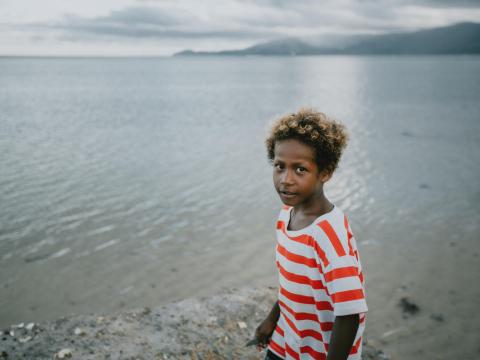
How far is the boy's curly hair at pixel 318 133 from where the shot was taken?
2137 mm

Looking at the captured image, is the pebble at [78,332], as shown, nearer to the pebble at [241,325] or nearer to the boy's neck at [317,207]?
the pebble at [241,325]

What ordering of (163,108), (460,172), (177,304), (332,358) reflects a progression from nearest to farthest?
(332,358)
(177,304)
(460,172)
(163,108)

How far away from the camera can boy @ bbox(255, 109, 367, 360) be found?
1.88 meters

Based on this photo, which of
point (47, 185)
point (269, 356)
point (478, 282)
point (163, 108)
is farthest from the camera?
point (163, 108)

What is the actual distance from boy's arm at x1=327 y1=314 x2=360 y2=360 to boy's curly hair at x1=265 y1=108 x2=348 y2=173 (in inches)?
32.6

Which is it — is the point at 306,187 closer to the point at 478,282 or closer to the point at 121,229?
the point at 478,282

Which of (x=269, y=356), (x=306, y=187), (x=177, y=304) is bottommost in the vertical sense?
(x=177, y=304)

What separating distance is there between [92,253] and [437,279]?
6.54 metres

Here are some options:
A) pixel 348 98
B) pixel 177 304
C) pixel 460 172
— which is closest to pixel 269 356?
pixel 177 304

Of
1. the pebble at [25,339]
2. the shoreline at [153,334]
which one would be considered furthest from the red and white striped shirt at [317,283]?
the pebble at [25,339]

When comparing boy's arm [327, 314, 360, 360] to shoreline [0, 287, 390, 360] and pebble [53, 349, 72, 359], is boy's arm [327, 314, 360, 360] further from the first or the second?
pebble [53, 349, 72, 359]

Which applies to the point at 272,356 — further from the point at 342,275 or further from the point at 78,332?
the point at 78,332

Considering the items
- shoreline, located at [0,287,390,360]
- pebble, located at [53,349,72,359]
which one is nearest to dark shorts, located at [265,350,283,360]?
shoreline, located at [0,287,390,360]

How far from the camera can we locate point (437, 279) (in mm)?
6805
